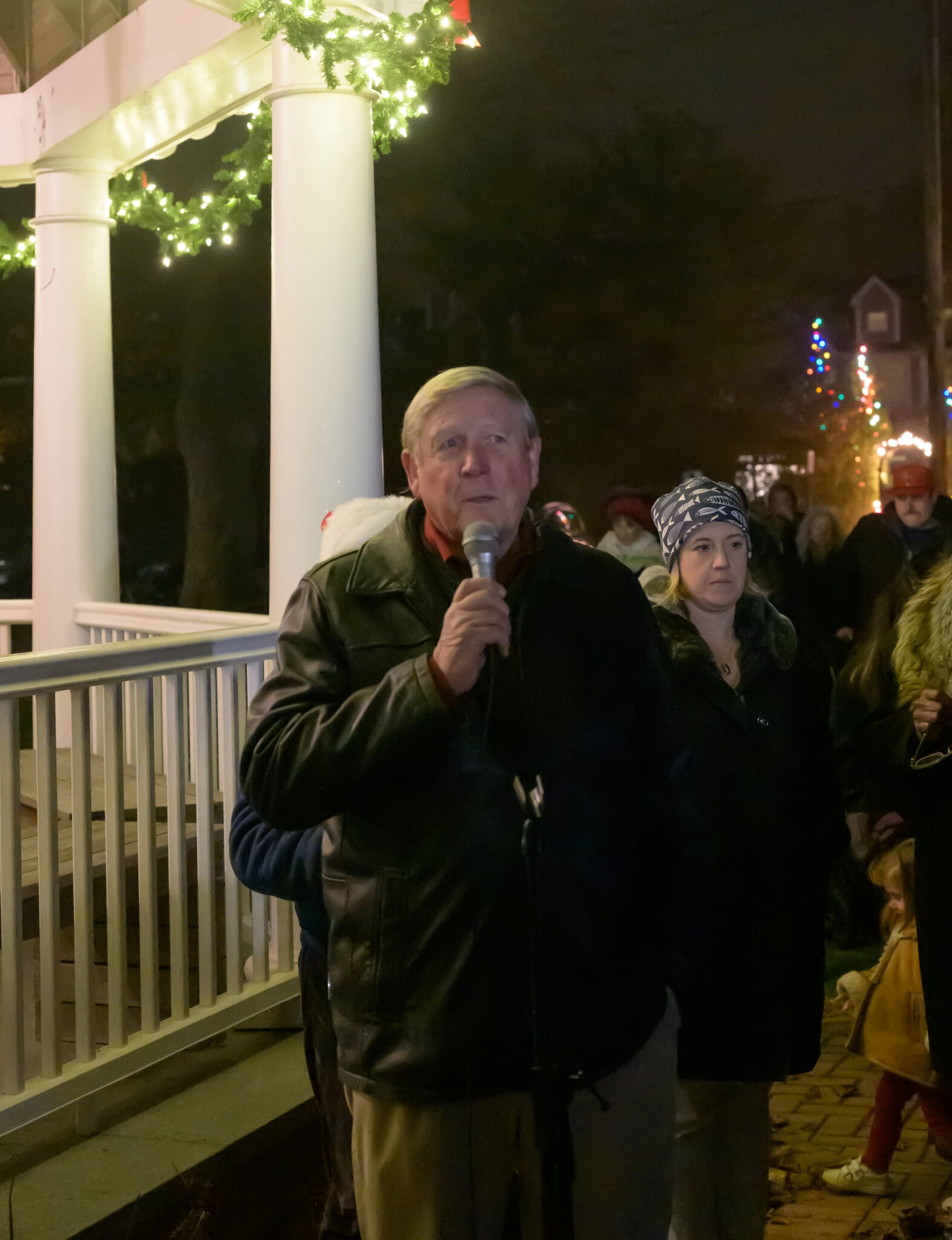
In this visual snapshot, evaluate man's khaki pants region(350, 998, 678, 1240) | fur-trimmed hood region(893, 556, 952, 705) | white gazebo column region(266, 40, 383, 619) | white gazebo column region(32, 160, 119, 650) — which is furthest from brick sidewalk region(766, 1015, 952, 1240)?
white gazebo column region(32, 160, 119, 650)

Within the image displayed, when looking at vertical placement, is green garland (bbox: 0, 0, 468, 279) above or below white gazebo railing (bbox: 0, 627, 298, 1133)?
above

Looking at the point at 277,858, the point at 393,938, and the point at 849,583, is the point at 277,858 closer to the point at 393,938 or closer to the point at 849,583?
the point at 393,938

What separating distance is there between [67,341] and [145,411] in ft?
46.2

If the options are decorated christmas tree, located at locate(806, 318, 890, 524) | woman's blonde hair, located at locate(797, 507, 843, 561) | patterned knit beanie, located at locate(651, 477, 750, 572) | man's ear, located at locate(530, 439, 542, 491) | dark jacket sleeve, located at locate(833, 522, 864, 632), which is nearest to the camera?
man's ear, located at locate(530, 439, 542, 491)

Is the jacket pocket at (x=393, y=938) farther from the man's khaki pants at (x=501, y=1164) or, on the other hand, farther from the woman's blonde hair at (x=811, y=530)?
the woman's blonde hair at (x=811, y=530)

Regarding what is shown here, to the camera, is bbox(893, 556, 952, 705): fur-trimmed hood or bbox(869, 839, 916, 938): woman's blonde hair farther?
bbox(869, 839, 916, 938): woman's blonde hair

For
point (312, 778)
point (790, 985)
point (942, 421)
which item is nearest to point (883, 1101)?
point (790, 985)

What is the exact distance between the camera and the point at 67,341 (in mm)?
7305

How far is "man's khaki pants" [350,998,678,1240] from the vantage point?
2207 mm

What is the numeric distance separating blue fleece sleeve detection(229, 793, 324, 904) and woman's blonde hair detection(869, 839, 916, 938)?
1.89 meters

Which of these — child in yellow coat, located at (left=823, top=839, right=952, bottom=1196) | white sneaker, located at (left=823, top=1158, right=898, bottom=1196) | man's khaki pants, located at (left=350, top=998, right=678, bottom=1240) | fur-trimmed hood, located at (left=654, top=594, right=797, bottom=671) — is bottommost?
white sneaker, located at (left=823, top=1158, right=898, bottom=1196)

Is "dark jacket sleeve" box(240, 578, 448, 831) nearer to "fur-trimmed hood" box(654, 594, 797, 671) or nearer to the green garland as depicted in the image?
"fur-trimmed hood" box(654, 594, 797, 671)

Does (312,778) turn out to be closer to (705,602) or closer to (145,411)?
(705,602)

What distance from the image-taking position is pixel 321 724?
6.98 ft
